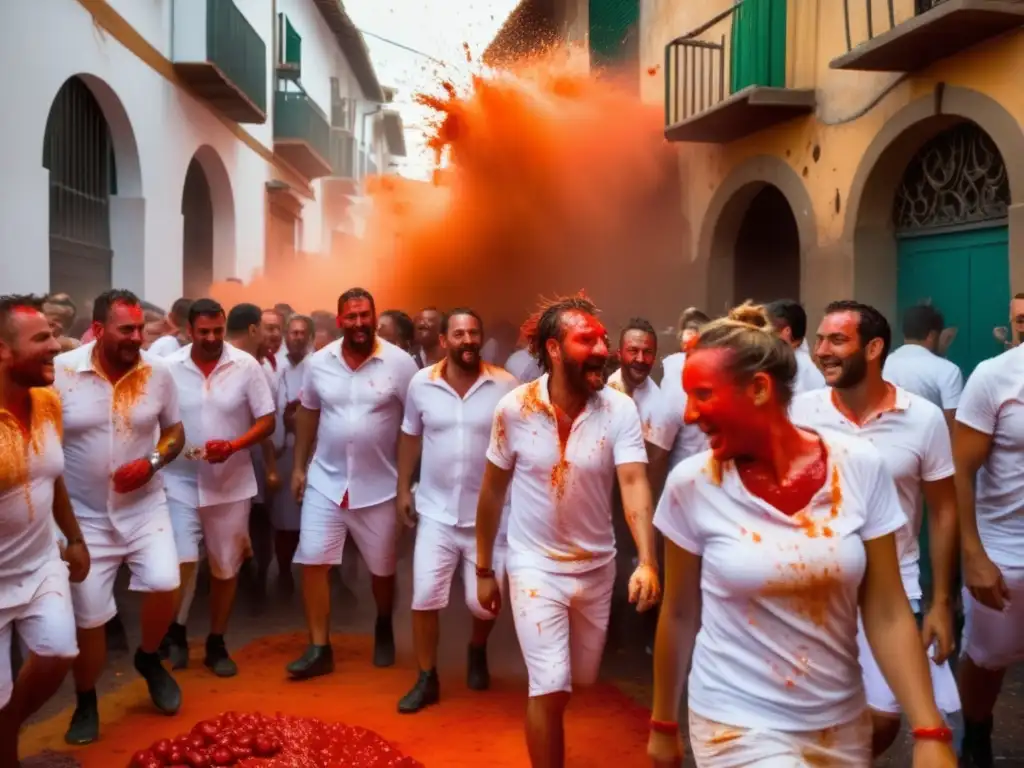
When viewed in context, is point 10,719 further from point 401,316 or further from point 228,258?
point 228,258

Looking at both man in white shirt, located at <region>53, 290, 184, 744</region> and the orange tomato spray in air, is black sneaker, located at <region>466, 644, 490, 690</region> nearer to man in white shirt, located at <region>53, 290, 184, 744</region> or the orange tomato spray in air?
man in white shirt, located at <region>53, 290, 184, 744</region>

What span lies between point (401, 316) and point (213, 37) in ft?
23.1

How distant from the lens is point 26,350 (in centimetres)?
426

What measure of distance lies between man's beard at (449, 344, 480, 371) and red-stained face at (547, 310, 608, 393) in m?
1.43

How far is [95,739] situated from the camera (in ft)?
17.5

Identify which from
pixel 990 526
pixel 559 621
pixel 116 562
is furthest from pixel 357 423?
pixel 990 526

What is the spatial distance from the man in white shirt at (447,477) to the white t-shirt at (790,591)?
3.04 meters

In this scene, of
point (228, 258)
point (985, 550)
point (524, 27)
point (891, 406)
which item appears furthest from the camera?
point (524, 27)

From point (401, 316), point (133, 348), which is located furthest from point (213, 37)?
point (133, 348)

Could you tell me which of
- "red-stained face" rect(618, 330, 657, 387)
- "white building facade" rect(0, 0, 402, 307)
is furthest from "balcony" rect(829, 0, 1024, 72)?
"white building facade" rect(0, 0, 402, 307)

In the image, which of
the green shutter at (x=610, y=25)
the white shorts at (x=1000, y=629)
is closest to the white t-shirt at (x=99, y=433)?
the white shorts at (x=1000, y=629)

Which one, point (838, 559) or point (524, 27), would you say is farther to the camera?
point (524, 27)

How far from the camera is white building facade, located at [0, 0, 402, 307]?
9.62 metres

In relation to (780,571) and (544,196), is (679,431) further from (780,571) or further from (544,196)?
(544,196)
